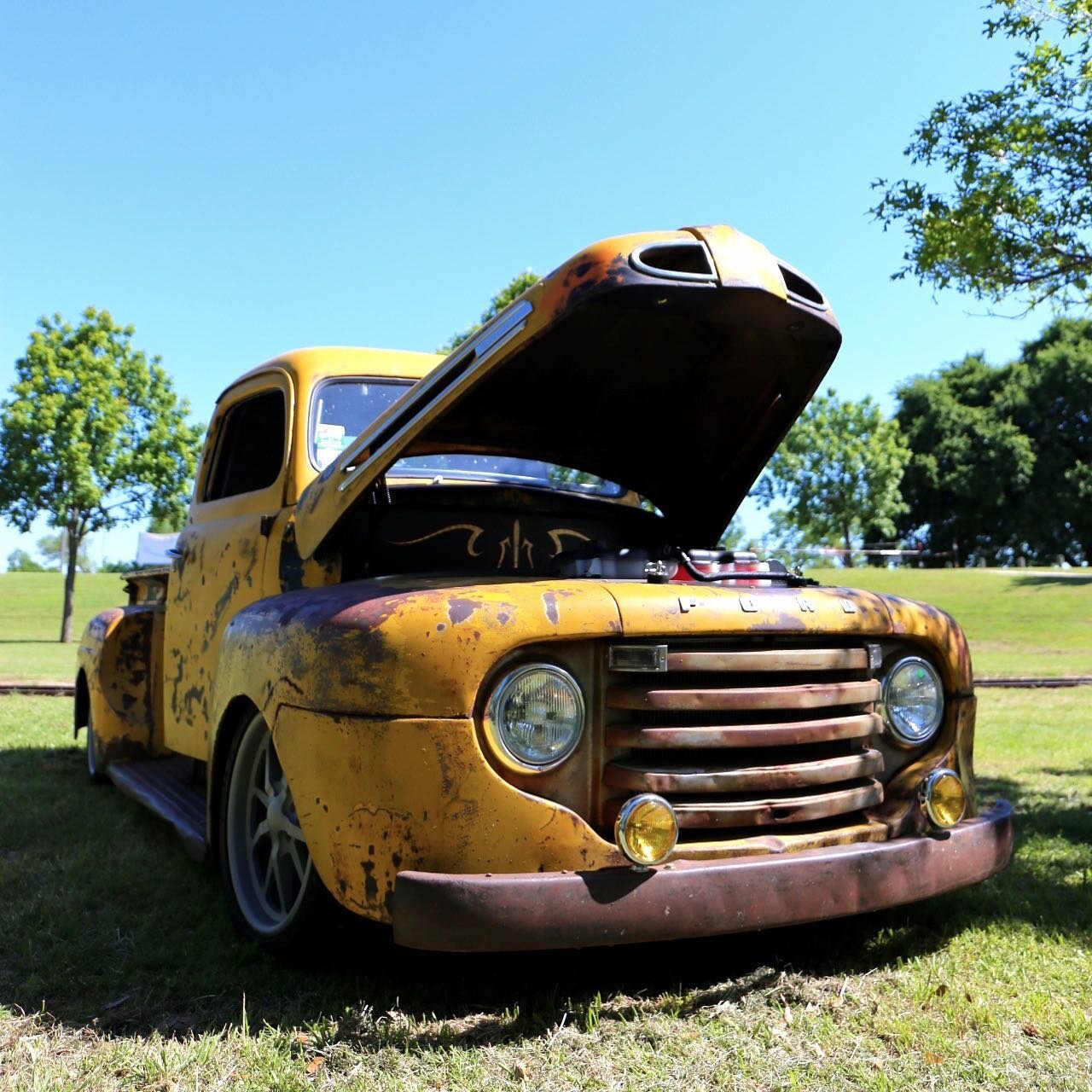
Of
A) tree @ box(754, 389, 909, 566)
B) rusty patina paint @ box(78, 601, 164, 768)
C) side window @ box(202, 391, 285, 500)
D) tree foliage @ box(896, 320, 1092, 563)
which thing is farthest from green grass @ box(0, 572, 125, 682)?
tree foliage @ box(896, 320, 1092, 563)

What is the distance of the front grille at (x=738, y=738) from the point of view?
2.56 metres

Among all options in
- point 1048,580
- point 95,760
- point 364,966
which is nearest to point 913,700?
point 364,966

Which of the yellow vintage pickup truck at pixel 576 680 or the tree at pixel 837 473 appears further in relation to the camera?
the tree at pixel 837 473

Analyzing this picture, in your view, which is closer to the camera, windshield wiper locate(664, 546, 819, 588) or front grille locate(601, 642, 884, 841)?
front grille locate(601, 642, 884, 841)

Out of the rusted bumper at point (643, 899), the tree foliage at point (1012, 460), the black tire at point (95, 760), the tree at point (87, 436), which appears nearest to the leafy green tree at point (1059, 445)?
the tree foliage at point (1012, 460)

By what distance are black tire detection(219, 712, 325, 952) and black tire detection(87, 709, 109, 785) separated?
223 centimetres

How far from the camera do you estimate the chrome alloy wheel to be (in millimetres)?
2912

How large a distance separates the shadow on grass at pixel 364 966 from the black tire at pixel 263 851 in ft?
0.32

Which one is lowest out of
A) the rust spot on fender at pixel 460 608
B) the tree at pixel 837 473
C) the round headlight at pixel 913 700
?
the round headlight at pixel 913 700

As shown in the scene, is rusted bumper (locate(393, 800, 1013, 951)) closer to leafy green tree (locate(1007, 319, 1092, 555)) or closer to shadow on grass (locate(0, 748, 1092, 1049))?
shadow on grass (locate(0, 748, 1092, 1049))

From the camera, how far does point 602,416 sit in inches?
148

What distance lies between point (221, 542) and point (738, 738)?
2.51 meters

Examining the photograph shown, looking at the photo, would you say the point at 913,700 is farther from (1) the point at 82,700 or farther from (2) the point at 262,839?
(1) the point at 82,700

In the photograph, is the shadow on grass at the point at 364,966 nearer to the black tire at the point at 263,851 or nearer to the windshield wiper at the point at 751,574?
the black tire at the point at 263,851
